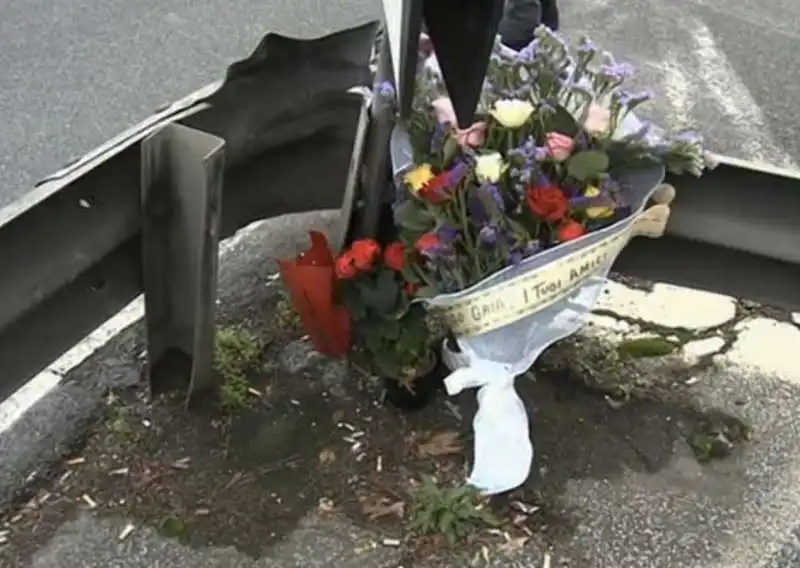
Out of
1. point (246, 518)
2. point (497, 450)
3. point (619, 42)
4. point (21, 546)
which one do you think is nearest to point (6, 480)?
point (21, 546)

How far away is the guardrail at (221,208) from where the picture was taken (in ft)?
9.35

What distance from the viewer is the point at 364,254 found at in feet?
10.0

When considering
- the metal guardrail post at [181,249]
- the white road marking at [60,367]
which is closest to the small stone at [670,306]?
the metal guardrail post at [181,249]

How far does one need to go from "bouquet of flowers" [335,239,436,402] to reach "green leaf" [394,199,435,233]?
0.09 metres

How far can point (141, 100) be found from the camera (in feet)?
16.1

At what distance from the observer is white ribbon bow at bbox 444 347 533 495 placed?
2969 mm

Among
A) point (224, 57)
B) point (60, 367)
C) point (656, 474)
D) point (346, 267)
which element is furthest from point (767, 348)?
point (224, 57)

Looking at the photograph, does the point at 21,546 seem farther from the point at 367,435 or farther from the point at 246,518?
the point at 367,435

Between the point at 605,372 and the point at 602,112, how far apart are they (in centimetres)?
76

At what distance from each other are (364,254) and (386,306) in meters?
0.13

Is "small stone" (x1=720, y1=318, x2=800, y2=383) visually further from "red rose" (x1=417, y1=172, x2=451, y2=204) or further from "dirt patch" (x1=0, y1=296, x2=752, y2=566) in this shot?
"red rose" (x1=417, y1=172, x2=451, y2=204)

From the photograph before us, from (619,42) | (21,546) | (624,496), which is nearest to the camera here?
(21,546)

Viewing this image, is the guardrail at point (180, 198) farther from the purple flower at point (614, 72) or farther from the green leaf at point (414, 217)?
the purple flower at point (614, 72)

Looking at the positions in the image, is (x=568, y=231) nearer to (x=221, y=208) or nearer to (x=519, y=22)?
(x=221, y=208)
